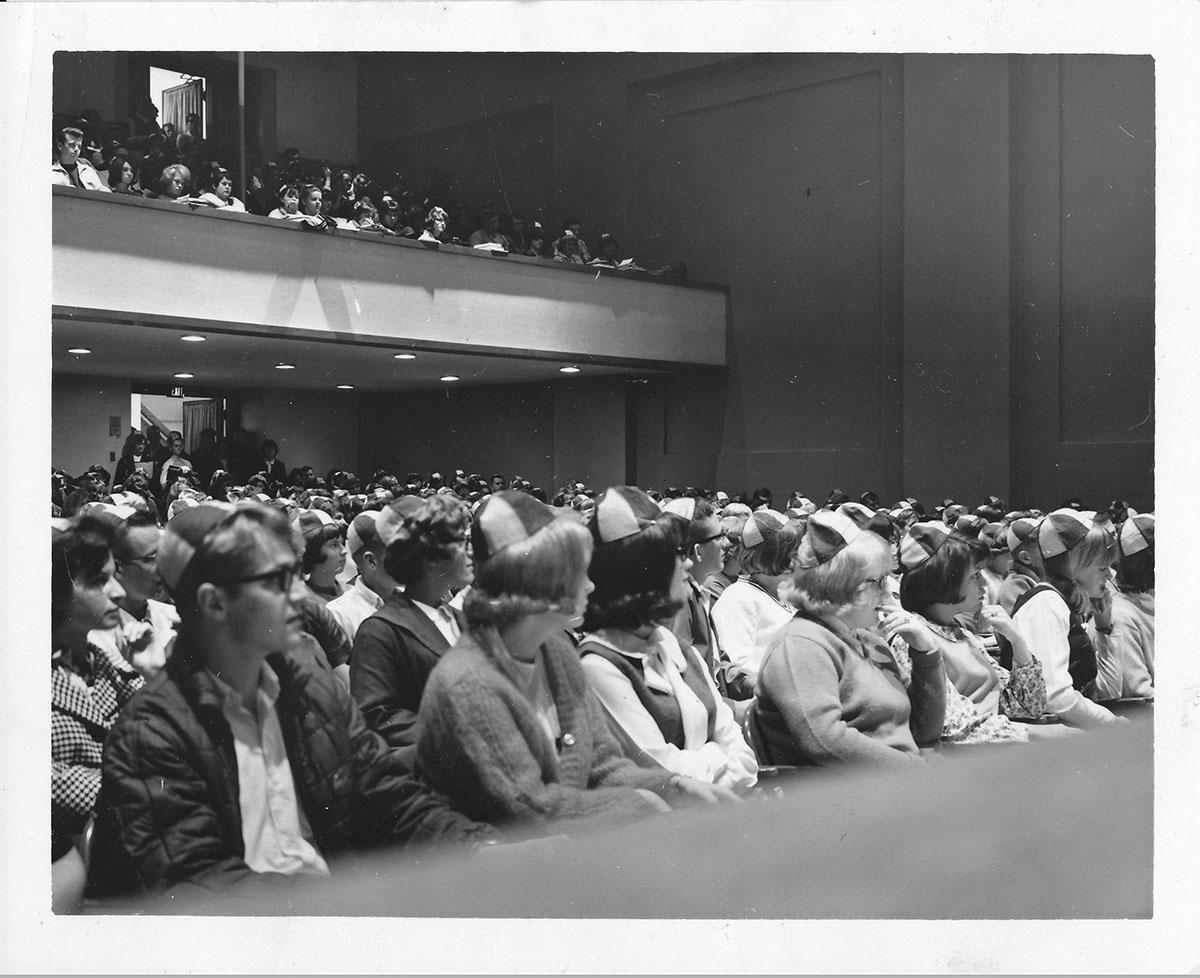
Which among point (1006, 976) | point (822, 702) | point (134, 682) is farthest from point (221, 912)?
point (1006, 976)

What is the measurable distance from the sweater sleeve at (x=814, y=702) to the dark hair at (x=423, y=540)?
866mm

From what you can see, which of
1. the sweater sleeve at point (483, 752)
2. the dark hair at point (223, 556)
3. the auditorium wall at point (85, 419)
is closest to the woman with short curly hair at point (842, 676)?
the sweater sleeve at point (483, 752)

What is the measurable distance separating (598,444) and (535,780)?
2.27 m

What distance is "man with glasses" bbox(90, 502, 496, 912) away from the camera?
2.39 meters

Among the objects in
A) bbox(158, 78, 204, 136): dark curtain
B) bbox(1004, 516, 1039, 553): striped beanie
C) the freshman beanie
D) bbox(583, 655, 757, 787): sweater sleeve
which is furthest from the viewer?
bbox(1004, 516, 1039, 553): striped beanie

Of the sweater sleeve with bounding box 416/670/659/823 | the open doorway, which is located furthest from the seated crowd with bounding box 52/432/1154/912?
the open doorway

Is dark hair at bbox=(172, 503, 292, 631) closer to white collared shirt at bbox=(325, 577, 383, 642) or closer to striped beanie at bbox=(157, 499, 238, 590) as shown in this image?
striped beanie at bbox=(157, 499, 238, 590)

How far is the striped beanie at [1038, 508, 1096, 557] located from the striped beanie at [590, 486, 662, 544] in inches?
70.2

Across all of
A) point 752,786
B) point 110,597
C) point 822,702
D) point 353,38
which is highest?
point 353,38

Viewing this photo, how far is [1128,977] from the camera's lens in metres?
3.01

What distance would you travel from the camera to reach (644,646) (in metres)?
2.79

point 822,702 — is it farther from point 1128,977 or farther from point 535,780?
point 1128,977

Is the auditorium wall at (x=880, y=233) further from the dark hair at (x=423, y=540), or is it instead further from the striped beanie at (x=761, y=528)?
Answer: the dark hair at (x=423, y=540)

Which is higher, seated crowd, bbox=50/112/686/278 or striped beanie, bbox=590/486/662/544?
seated crowd, bbox=50/112/686/278
